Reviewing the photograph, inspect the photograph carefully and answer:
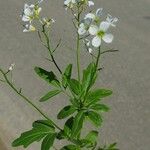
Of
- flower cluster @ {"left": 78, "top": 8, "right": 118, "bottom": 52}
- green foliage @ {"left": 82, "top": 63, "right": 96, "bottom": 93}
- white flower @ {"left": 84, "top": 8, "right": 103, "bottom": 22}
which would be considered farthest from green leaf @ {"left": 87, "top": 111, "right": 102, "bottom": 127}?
white flower @ {"left": 84, "top": 8, "right": 103, "bottom": 22}

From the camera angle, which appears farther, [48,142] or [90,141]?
[90,141]

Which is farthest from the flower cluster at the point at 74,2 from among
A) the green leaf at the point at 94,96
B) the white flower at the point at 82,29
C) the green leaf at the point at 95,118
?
the green leaf at the point at 95,118

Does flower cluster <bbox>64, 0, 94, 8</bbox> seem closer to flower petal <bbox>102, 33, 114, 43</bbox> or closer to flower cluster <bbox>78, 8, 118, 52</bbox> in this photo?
flower cluster <bbox>78, 8, 118, 52</bbox>

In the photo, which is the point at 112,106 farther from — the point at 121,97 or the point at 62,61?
the point at 62,61

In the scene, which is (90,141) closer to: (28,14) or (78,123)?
(78,123)

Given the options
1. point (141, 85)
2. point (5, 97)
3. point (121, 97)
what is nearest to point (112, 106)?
point (121, 97)

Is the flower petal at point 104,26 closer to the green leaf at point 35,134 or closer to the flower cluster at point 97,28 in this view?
the flower cluster at point 97,28

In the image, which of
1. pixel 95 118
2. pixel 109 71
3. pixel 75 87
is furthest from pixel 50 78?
pixel 109 71
